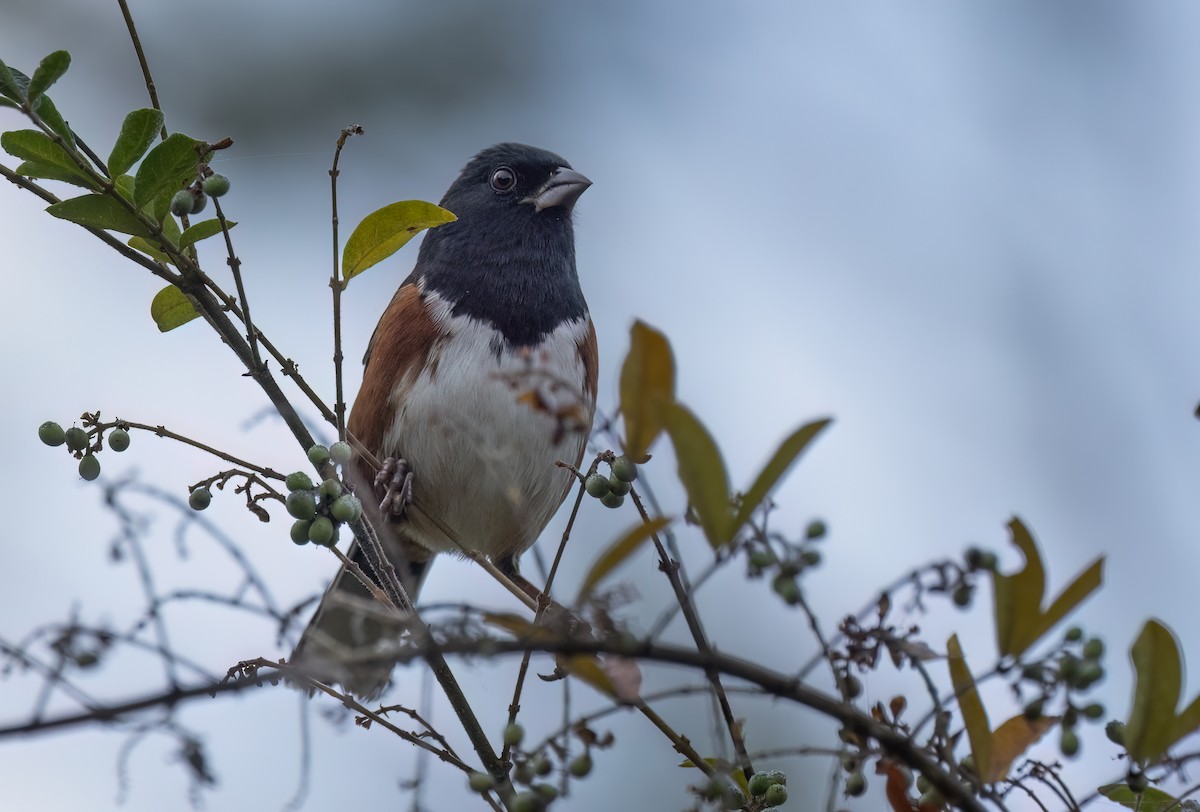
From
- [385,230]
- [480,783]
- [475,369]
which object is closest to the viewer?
[480,783]

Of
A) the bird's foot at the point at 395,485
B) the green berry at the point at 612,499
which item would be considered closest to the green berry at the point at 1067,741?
the green berry at the point at 612,499

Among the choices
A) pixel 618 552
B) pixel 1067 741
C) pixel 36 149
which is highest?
pixel 36 149

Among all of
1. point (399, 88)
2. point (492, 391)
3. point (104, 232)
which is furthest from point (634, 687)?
point (399, 88)

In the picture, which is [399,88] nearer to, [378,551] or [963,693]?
[378,551]

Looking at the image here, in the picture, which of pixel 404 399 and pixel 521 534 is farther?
pixel 521 534

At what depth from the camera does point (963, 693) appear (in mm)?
1011

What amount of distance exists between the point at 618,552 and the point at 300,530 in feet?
3.04

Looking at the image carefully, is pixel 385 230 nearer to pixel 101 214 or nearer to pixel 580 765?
pixel 101 214

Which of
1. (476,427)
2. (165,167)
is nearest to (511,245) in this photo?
(476,427)

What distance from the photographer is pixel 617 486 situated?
1674 mm

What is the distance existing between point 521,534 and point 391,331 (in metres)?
0.65

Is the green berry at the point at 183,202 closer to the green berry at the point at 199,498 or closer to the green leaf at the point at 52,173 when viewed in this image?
the green leaf at the point at 52,173

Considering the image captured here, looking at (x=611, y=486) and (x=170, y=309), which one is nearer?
(x=611, y=486)

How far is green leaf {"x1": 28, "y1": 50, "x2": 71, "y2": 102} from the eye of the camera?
1.62 meters
